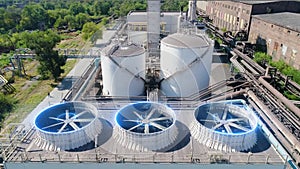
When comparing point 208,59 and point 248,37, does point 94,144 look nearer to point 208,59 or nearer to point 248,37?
point 208,59

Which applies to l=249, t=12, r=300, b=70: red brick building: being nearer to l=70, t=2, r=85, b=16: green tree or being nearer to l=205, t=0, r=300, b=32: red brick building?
l=205, t=0, r=300, b=32: red brick building

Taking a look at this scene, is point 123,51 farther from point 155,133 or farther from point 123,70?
point 155,133

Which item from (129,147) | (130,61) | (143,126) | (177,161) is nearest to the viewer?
(177,161)

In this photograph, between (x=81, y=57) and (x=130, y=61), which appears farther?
(x=81, y=57)

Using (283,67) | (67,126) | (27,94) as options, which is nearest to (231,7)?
(283,67)

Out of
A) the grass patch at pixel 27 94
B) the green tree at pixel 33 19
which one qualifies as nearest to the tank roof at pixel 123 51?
the grass patch at pixel 27 94

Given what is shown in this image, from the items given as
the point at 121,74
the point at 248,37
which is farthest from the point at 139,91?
the point at 248,37

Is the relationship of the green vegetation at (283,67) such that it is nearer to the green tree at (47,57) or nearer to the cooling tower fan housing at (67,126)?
the cooling tower fan housing at (67,126)

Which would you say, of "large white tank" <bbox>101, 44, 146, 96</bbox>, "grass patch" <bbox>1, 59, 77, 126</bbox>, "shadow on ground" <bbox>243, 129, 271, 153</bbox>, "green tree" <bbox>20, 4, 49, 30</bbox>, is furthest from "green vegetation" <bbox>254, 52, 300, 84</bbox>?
"green tree" <bbox>20, 4, 49, 30</bbox>
